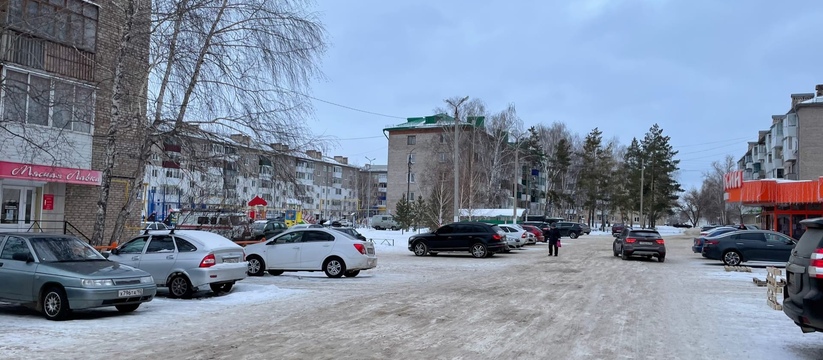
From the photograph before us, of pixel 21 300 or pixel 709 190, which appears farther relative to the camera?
pixel 709 190

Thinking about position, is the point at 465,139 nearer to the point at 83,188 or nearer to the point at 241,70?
the point at 83,188

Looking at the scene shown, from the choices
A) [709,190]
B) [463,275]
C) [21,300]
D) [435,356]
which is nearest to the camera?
[435,356]

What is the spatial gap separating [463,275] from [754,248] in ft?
43.4

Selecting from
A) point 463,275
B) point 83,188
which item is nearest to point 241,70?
point 463,275

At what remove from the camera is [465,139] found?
207 feet

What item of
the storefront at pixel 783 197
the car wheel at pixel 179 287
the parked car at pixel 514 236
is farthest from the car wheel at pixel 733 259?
the car wheel at pixel 179 287

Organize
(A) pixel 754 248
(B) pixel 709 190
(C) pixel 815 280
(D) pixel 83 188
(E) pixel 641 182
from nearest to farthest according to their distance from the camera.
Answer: (C) pixel 815 280 < (D) pixel 83 188 < (A) pixel 754 248 < (E) pixel 641 182 < (B) pixel 709 190

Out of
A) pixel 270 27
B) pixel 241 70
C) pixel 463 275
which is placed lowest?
pixel 463 275

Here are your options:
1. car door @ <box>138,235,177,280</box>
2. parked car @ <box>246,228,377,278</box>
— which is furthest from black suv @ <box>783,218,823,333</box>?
parked car @ <box>246,228,377,278</box>

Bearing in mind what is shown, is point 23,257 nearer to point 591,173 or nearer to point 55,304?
point 55,304

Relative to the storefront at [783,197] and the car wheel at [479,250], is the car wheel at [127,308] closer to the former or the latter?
the car wheel at [479,250]

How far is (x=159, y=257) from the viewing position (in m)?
14.0

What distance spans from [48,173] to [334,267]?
9.60 metres

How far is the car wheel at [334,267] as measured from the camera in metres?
18.3
